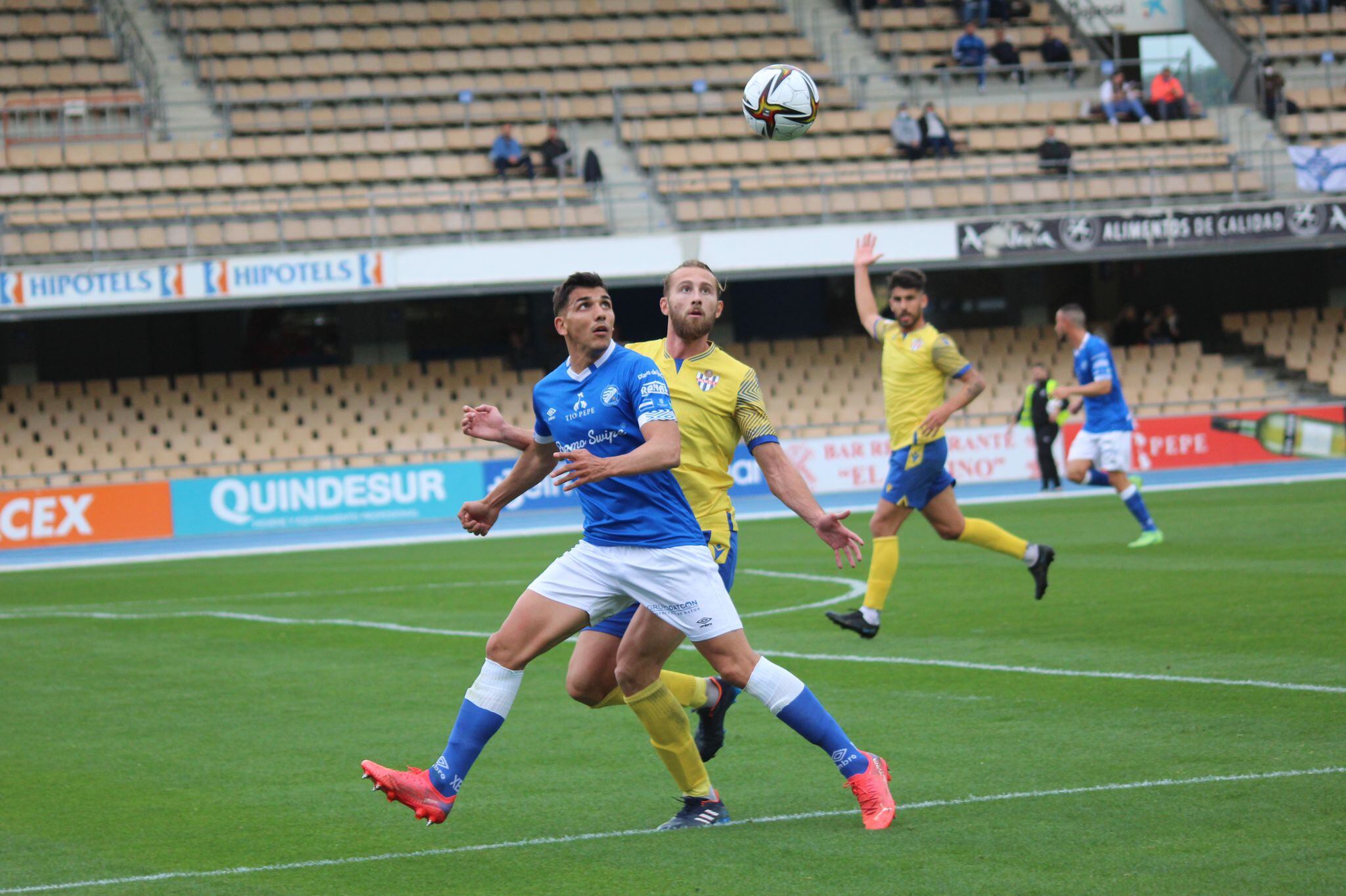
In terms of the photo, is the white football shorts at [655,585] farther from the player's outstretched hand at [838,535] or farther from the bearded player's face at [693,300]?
the bearded player's face at [693,300]

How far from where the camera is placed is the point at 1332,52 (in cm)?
3438

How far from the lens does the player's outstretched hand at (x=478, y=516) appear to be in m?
6.23

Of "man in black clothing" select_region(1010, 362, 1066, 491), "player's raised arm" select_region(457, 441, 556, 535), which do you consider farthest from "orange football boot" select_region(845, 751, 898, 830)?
"man in black clothing" select_region(1010, 362, 1066, 491)

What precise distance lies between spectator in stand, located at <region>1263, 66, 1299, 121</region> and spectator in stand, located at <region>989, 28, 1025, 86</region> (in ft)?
16.8

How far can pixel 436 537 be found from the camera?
74.8 feet

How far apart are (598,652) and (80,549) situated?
19776 millimetres

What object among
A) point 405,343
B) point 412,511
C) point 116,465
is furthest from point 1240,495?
point 116,465

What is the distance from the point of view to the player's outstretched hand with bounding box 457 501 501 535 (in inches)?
245

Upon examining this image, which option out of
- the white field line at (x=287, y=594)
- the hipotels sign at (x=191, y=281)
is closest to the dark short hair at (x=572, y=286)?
the white field line at (x=287, y=594)

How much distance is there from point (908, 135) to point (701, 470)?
81.5 ft

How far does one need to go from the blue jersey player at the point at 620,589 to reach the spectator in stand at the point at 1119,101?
28.3 m

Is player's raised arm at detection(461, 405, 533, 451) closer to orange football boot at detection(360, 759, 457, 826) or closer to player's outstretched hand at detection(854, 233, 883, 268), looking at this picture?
orange football boot at detection(360, 759, 457, 826)

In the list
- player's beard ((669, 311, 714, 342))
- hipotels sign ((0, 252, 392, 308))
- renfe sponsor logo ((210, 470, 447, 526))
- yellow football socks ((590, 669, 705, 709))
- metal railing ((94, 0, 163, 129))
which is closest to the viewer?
player's beard ((669, 311, 714, 342))

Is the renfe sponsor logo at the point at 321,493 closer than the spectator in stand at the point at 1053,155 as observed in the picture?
Yes
